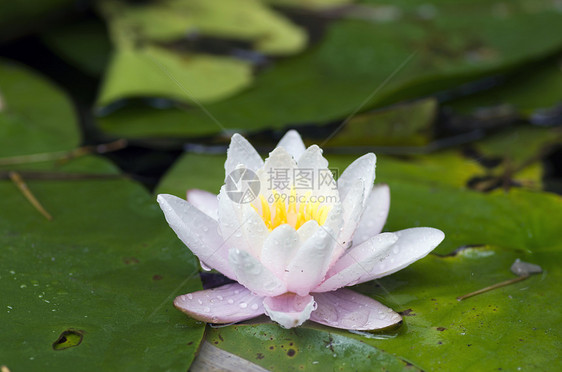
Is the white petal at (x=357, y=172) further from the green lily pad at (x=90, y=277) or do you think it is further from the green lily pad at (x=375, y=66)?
the green lily pad at (x=375, y=66)

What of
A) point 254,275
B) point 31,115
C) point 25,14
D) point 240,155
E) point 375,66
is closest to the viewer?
point 254,275

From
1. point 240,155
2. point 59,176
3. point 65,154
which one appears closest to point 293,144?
point 240,155

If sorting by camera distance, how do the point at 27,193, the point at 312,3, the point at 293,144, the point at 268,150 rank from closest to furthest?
the point at 293,144, the point at 27,193, the point at 268,150, the point at 312,3

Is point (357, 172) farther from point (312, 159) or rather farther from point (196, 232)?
point (196, 232)

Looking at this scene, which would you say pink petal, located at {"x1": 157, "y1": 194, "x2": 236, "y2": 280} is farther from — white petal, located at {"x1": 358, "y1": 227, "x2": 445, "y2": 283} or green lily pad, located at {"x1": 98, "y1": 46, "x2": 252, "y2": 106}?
green lily pad, located at {"x1": 98, "y1": 46, "x2": 252, "y2": 106}

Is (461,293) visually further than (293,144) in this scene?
No

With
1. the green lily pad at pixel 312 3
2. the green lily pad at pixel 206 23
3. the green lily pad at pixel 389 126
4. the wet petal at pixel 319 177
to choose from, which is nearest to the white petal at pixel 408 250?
the wet petal at pixel 319 177

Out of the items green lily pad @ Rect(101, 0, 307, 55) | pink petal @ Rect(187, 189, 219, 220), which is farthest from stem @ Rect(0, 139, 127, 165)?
pink petal @ Rect(187, 189, 219, 220)
